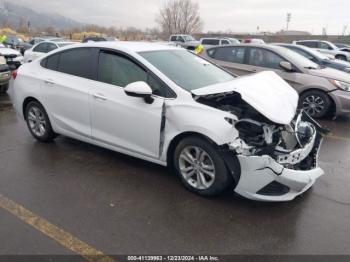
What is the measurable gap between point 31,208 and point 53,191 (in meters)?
0.39

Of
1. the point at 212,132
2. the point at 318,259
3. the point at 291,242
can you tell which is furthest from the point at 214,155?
the point at 318,259

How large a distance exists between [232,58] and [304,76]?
6.24 ft

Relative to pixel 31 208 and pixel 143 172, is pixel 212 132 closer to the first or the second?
pixel 143 172

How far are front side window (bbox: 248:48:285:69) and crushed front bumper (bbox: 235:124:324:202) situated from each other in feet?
15.3

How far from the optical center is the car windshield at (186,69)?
399 cm

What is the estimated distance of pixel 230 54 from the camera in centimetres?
841

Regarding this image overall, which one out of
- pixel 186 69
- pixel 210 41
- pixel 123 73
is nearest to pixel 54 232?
pixel 123 73

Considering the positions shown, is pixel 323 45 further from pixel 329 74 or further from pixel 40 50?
pixel 40 50

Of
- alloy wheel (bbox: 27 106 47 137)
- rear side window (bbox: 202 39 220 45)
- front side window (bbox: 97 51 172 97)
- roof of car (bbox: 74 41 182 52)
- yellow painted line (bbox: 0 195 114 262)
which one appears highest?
rear side window (bbox: 202 39 220 45)

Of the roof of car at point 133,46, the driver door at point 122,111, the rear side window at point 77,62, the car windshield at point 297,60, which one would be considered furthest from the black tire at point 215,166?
the car windshield at point 297,60

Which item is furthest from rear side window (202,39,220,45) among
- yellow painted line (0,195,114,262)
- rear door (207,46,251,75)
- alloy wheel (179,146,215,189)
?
yellow painted line (0,195,114,262)

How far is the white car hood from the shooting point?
336 centimetres

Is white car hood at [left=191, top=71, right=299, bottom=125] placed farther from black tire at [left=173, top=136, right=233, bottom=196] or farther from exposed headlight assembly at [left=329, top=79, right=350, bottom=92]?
exposed headlight assembly at [left=329, top=79, right=350, bottom=92]

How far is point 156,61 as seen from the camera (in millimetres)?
4113
